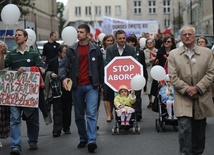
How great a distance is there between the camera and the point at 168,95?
444 inches

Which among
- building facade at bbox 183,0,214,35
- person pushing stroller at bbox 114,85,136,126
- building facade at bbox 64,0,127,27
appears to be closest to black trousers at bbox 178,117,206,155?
person pushing stroller at bbox 114,85,136,126

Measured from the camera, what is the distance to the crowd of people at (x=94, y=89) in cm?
780

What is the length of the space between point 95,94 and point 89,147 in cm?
84

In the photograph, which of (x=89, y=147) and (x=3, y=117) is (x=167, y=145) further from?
(x=3, y=117)

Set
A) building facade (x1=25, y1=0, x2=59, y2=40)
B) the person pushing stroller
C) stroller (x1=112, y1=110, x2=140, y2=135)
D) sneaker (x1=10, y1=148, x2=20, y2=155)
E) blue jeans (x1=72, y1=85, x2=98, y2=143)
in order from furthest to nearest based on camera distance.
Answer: building facade (x1=25, y1=0, x2=59, y2=40)
stroller (x1=112, y1=110, x2=140, y2=135)
the person pushing stroller
blue jeans (x1=72, y1=85, x2=98, y2=143)
sneaker (x1=10, y1=148, x2=20, y2=155)

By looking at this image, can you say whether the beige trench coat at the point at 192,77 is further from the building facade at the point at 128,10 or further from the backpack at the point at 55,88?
the building facade at the point at 128,10

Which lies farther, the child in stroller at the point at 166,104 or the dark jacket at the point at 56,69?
the dark jacket at the point at 56,69

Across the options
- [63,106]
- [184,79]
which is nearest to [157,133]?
[63,106]

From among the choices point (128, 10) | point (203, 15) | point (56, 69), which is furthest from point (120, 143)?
point (128, 10)

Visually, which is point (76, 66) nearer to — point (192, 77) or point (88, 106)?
point (88, 106)

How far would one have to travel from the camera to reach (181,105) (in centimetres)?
780

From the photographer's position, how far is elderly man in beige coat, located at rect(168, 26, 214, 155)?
776 cm

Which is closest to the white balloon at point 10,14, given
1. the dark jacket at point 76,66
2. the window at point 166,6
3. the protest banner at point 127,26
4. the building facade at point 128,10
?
the dark jacket at point 76,66

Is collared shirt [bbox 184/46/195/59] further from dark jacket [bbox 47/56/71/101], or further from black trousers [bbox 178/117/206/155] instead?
dark jacket [bbox 47/56/71/101]
